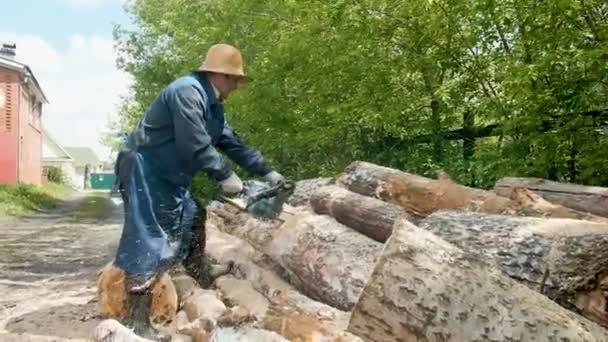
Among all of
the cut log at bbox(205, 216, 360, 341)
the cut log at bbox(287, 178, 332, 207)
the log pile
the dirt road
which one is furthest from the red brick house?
the log pile

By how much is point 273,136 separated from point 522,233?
8306 mm

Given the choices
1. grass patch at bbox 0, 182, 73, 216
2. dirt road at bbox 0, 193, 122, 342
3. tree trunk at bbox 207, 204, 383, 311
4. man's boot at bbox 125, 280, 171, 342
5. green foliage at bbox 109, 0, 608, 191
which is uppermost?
green foliage at bbox 109, 0, 608, 191

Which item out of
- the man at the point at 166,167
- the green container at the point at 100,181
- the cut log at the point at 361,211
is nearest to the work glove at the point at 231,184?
the man at the point at 166,167

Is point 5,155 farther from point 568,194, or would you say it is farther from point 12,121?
point 568,194

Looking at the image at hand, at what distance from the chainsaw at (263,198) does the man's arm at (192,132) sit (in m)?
0.37

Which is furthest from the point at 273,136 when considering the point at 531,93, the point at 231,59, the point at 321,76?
the point at 231,59

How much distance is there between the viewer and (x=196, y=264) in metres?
5.14

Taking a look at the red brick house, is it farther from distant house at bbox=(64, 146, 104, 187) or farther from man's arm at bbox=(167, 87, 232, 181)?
distant house at bbox=(64, 146, 104, 187)

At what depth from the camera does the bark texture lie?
115 inches

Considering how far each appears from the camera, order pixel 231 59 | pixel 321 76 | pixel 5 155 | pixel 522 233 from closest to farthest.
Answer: pixel 522 233, pixel 231 59, pixel 321 76, pixel 5 155

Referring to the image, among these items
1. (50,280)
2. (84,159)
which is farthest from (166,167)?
(84,159)

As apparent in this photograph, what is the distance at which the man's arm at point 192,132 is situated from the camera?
3.91m

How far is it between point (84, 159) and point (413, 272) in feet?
311

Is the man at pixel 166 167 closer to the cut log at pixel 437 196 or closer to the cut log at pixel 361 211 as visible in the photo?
the cut log at pixel 361 211
